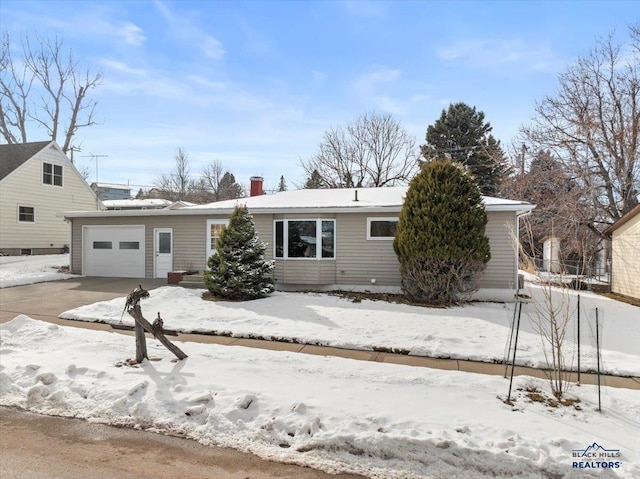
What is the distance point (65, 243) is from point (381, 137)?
2205cm

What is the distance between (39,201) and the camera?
21125 millimetres

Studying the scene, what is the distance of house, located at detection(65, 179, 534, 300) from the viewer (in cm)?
1099

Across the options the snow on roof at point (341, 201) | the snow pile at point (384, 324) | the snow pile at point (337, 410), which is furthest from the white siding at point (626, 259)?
the snow pile at point (337, 410)

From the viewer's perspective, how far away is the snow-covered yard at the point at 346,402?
2988 mm

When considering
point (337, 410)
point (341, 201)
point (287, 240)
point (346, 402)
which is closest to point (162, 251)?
point (287, 240)

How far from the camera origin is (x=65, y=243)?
22.7 m

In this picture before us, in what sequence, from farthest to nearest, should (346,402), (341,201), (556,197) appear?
(556,197)
(341,201)
(346,402)

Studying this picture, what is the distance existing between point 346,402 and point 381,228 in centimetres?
816

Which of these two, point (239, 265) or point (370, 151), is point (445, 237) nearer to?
point (239, 265)

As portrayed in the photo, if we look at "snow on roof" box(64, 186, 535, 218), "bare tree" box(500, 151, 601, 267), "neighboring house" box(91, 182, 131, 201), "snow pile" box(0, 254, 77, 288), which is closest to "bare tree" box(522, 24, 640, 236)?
"bare tree" box(500, 151, 601, 267)

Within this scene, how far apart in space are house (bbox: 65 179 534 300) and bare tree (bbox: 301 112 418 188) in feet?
49.8

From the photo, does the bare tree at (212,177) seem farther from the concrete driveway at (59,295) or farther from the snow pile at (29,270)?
A: the concrete driveway at (59,295)

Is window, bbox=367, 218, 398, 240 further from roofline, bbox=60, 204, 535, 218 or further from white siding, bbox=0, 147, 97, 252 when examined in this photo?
white siding, bbox=0, 147, 97, 252

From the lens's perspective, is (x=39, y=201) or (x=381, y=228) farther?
(x=39, y=201)
